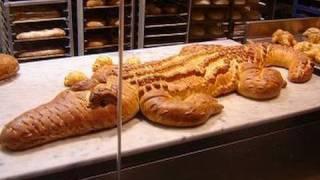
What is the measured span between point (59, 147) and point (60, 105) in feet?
0.48

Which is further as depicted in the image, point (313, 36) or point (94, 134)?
point (313, 36)

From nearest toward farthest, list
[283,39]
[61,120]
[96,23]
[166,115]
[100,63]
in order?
[61,120] → [166,115] → [100,63] → [283,39] → [96,23]

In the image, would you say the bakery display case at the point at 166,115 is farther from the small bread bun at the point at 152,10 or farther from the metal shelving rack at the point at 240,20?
the metal shelving rack at the point at 240,20

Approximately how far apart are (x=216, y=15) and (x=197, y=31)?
251 mm

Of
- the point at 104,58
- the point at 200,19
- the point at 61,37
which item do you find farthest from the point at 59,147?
the point at 200,19

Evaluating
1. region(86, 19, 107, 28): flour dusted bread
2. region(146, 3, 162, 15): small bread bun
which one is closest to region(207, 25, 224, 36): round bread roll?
region(146, 3, 162, 15): small bread bun

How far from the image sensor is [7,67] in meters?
1.51

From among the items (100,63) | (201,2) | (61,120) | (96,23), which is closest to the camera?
(61,120)

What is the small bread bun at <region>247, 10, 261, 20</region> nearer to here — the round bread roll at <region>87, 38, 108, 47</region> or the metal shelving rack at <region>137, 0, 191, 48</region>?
the metal shelving rack at <region>137, 0, 191, 48</region>

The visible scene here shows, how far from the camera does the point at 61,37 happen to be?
2918 millimetres

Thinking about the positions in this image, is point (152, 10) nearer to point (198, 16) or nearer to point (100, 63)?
point (198, 16)

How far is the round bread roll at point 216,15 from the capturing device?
138 inches

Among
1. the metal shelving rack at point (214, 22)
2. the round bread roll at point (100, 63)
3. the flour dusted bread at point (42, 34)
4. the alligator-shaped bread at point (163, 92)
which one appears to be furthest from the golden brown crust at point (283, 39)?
the flour dusted bread at point (42, 34)

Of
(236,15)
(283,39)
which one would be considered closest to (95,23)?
(236,15)
